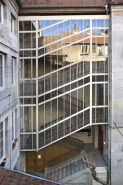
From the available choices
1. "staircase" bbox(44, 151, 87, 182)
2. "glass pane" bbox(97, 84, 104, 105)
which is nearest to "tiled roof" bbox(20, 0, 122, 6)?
"glass pane" bbox(97, 84, 104, 105)

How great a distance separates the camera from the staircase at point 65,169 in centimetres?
1641

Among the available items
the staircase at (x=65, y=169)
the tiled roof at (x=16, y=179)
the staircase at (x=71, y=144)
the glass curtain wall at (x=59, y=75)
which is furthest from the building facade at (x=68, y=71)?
the tiled roof at (x=16, y=179)

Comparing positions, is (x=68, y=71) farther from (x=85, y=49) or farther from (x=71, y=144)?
(x=71, y=144)

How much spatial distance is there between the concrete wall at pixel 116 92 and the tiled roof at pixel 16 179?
896cm

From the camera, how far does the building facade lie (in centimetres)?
1509

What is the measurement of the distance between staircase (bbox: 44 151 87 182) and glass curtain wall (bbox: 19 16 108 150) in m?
3.56

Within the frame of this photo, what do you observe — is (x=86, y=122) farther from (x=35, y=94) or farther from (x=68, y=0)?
(x=68, y=0)

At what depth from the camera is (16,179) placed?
7973mm

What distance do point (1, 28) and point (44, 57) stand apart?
550cm

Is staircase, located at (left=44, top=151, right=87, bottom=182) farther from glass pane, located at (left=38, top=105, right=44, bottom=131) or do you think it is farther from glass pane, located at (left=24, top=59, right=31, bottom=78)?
glass pane, located at (left=24, top=59, right=31, bottom=78)

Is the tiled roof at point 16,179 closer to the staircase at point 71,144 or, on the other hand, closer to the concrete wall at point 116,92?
the concrete wall at point 116,92

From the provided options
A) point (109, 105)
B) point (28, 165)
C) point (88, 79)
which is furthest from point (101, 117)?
point (28, 165)

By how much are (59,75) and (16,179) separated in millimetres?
9355

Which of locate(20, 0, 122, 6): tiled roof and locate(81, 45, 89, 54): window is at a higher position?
locate(20, 0, 122, 6): tiled roof
